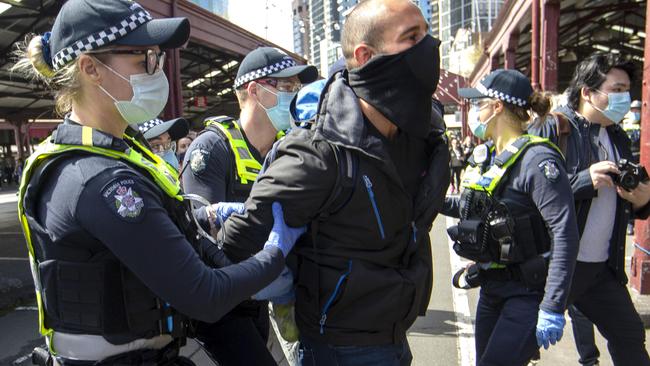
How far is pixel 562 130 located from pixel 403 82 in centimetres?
180

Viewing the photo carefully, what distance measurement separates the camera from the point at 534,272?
242 centimetres

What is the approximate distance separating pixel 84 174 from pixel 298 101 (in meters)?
0.84

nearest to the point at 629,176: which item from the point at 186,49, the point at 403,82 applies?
the point at 403,82

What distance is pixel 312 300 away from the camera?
1653 mm

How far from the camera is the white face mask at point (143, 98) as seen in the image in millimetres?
1630

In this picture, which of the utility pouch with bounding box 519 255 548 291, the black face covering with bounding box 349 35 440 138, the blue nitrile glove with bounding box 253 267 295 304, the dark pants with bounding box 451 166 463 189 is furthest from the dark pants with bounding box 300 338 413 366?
the dark pants with bounding box 451 166 463 189

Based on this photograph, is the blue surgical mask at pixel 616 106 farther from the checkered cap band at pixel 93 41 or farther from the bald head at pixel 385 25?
the checkered cap band at pixel 93 41

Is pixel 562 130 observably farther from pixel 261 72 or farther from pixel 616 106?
pixel 261 72

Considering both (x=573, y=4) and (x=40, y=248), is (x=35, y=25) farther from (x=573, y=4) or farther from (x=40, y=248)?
(x=573, y=4)

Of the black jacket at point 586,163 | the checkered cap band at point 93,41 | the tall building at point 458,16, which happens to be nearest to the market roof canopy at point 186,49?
the checkered cap band at point 93,41

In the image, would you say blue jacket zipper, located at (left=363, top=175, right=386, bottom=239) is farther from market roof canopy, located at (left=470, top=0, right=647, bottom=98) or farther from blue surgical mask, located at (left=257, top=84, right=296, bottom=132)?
market roof canopy, located at (left=470, top=0, right=647, bottom=98)

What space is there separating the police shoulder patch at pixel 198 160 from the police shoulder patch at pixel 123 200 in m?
1.18

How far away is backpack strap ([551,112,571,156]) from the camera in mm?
2975

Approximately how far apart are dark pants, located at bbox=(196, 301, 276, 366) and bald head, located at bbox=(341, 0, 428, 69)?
1.24m
